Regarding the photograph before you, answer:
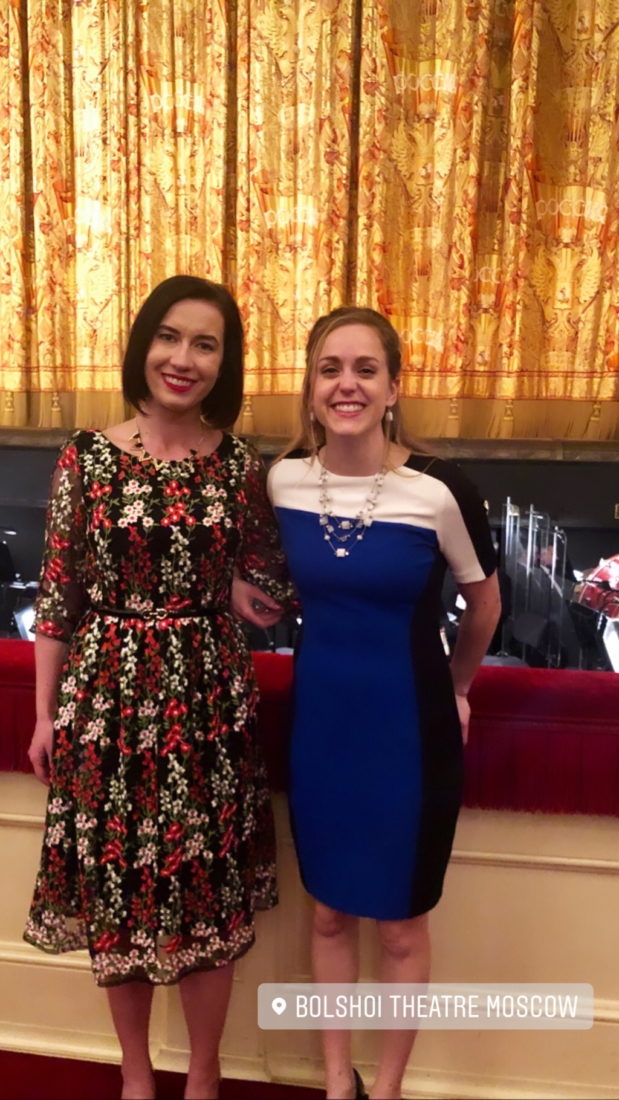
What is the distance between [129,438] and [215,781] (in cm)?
54

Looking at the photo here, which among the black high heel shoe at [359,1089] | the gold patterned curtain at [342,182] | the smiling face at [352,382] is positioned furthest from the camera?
the gold patterned curtain at [342,182]

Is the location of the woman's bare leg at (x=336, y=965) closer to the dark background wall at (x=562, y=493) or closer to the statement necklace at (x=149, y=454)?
the statement necklace at (x=149, y=454)

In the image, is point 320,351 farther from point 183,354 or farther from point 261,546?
point 261,546

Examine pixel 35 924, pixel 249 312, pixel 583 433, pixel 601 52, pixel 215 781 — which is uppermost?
pixel 601 52

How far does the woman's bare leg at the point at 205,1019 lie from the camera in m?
1.22

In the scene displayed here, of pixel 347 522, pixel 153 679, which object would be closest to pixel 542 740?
pixel 347 522

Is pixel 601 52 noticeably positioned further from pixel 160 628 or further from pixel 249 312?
pixel 160 628

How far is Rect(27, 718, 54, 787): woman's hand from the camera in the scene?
1.20 meters

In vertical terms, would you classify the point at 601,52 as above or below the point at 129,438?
above

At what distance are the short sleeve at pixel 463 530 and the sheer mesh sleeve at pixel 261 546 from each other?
11.5 inches

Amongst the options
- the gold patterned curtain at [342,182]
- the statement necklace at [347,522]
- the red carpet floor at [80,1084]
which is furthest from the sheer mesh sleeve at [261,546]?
Result: the gold patterned curtain at [342,182]

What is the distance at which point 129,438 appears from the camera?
1.17 meters

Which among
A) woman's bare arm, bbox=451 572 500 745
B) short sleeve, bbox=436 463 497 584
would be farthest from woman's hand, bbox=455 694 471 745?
short sleeve, bbox=436 463 497 584

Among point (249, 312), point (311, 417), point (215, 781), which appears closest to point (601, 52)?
point (249, 312)
